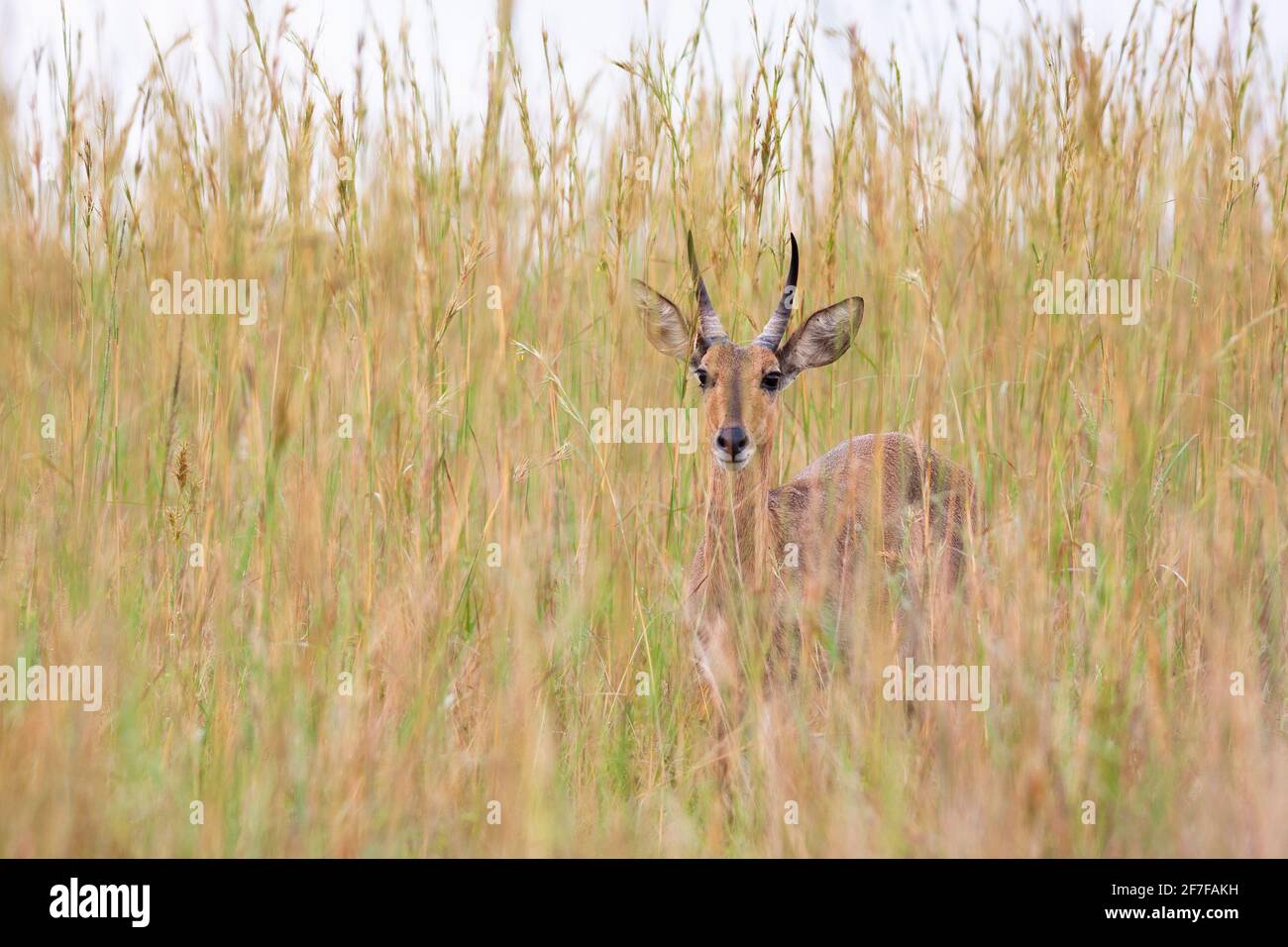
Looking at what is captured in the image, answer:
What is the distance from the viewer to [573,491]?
3980 mm

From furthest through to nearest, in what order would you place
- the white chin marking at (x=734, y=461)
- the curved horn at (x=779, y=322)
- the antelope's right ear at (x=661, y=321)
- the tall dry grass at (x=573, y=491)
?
1. the curved horn at (x=779, y=322)
2. the antelope's right ear at (x=661, y=321)
3. the white chin marking at (x=734, y=461)
4. the tall dry grass at (x=573, y=491)

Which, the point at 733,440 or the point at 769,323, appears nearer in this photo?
the point at 733,440

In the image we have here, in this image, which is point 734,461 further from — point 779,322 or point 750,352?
point 779,322

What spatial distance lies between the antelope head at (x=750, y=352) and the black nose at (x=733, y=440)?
8 centimetres

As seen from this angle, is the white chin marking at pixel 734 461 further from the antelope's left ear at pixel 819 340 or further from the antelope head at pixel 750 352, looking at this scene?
the antelope's left ear at pixel 819 340

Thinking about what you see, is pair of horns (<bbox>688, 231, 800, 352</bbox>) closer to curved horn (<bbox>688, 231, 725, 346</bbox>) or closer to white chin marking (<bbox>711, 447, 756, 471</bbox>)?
curved horn (<bbox>688, 231, 725, 346</bbox>)

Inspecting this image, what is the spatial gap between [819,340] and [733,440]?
606 millimetres

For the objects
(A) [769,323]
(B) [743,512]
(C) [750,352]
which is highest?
(A) [769,323]

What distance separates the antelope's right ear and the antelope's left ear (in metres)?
0.33

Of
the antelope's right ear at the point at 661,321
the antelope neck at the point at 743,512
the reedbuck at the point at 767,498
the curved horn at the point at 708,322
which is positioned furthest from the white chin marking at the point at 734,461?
the curved horn at the point at 708,322

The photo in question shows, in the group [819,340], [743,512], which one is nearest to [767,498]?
[743,512]

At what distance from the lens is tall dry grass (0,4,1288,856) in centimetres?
277

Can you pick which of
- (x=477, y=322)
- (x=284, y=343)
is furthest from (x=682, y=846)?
(x=477, y=322)

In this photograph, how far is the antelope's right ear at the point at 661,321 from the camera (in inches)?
159
